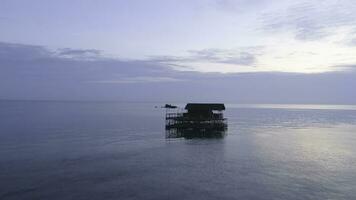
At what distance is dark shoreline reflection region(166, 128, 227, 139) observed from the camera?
262 feet

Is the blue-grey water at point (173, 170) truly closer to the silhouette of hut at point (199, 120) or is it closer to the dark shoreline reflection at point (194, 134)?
the dark shoreline reflection at point (194, 134)

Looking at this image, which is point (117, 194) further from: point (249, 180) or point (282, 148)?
point (282, 148)

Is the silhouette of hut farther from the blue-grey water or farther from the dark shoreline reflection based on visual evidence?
the blue-grey water

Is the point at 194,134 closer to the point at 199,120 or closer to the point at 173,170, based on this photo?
the point at 199,120

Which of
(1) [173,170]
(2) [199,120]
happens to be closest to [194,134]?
(2) [199,120]

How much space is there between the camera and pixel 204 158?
52.9 meters

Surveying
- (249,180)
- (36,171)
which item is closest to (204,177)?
(249,180)

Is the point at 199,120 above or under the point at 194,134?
above

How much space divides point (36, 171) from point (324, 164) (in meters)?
34.8

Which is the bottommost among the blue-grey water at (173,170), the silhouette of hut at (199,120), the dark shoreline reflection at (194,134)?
the blue-grey water at (173,170)

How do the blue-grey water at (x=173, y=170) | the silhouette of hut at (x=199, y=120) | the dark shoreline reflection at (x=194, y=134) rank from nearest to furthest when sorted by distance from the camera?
the blue-grey water at (x=173, y=170) < the dark shoreline reflection at (x=194, y=134) < the silhouette of hut at (x=199, y=120)

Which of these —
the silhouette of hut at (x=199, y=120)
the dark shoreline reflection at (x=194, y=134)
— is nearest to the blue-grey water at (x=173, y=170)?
the dark shoreline reflection at (x=194, y=134)

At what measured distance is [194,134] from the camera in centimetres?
8319

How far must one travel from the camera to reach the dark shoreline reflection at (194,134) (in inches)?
3143
